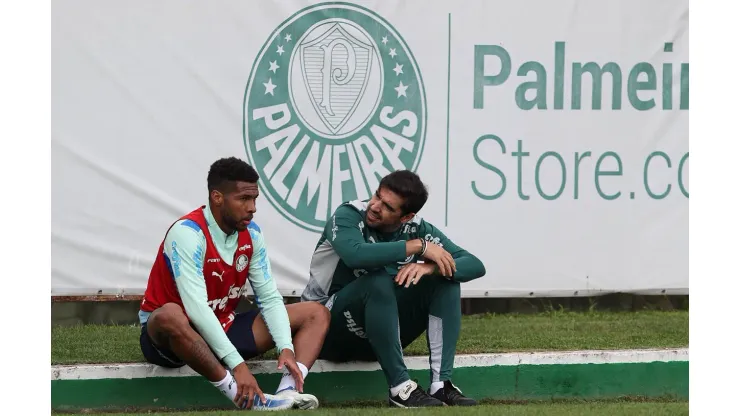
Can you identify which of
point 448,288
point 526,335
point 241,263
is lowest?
point 526,335

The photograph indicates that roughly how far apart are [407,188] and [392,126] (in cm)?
172

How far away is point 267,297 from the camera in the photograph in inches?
174

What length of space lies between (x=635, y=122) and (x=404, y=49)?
1.55 metres

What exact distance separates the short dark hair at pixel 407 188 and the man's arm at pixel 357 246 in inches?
6.8

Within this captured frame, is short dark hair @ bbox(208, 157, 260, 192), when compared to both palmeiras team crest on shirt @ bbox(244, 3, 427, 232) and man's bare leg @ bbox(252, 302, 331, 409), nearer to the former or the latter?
man's bare leg @ bbox(252, 302, 331, 409)

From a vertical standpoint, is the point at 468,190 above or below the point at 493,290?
above

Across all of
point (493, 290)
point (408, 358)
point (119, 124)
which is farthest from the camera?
point (493, 290)

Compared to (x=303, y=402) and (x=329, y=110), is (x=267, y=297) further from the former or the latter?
(x=329, y=110)

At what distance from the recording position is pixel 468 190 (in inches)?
246

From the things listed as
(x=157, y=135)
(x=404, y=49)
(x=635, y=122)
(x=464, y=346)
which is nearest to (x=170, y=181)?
(x=157, y=135)

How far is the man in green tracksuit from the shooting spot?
4.41 meters

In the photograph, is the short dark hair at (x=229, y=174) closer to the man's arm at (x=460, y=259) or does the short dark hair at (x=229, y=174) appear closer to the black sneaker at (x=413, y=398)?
the man's arm at (x=460, y=259)

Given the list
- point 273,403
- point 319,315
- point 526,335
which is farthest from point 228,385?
point 526,335

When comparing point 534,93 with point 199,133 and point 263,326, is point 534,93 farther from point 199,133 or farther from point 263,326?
point 263,326
